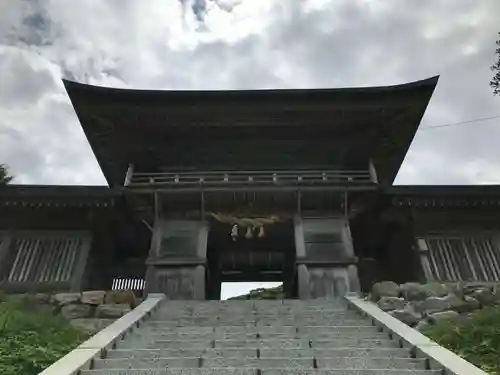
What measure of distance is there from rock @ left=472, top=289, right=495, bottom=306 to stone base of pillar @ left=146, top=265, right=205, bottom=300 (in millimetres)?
5877

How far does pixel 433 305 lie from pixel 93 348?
17.1 feet

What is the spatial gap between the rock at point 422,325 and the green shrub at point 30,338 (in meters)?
4.71

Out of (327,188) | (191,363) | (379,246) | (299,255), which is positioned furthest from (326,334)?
(379,246)

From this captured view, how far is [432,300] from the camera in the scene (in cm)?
792

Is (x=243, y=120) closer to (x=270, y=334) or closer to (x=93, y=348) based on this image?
(x=270, y=334)

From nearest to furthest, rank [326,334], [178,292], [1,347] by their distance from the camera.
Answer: [1,347], [326,334], [178,292]

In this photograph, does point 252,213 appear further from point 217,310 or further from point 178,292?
point 217,310

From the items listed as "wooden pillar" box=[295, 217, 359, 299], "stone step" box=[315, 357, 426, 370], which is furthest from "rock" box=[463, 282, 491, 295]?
"stone step" box=[315, 357, 426, 370]

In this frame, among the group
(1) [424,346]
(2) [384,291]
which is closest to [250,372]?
(1) [424,346]

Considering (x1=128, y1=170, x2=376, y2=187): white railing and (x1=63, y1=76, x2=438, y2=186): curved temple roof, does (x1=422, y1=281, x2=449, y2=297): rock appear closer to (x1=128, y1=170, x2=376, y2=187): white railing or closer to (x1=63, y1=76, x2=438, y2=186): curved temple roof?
(x1=128, y1=170, x2=376, y2=187): white railing

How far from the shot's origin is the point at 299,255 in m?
11.9

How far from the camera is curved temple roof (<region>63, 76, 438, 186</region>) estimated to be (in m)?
13.9

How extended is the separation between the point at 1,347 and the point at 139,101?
29.9 ft

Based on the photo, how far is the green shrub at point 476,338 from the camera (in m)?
5.41
